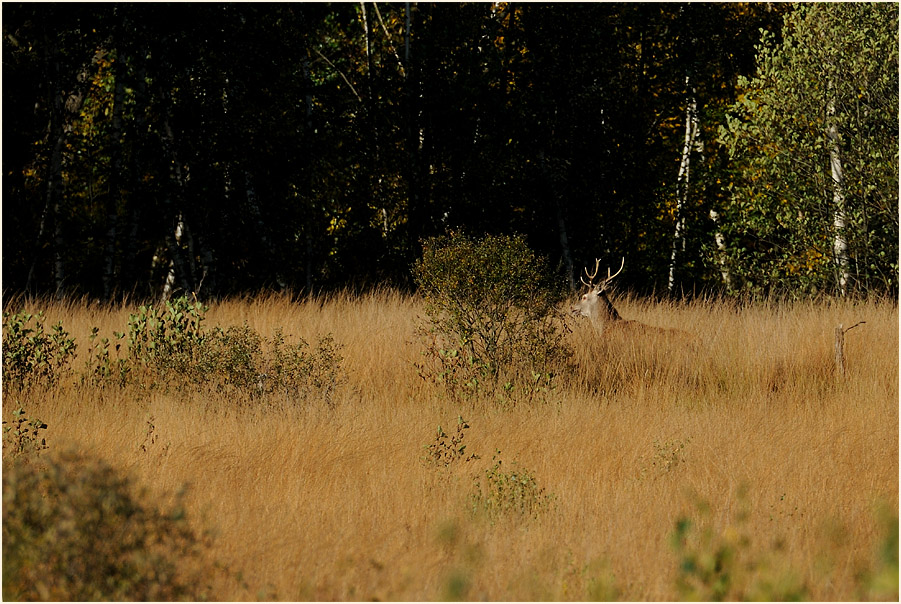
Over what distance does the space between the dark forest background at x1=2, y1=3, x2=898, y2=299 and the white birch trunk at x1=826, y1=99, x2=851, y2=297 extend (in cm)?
4

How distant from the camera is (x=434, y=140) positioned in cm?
1636

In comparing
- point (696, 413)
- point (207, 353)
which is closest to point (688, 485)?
point (696, 413)

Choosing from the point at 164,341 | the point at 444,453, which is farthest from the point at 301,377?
the point at 444,453

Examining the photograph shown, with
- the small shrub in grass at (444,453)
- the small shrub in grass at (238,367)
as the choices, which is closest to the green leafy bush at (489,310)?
the small shrub in grass at (238,367)

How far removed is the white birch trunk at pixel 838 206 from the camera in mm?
14336

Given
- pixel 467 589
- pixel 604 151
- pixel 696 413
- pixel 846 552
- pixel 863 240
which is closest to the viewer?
pixel 467 589

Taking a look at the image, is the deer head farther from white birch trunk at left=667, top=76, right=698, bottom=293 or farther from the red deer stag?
white birch trunk at left=667, top=76, right=698, bottom=293

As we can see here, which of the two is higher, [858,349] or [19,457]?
[858,349]

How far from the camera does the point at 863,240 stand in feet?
47.7

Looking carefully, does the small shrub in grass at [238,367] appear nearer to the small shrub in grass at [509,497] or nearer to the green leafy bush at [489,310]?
the green leafy bush at [489,310]

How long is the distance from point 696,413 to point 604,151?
11.7 m

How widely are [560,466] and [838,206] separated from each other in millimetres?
10775

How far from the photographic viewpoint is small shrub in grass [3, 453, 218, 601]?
11.4ft

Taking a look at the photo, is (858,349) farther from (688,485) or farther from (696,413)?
(688,485)
